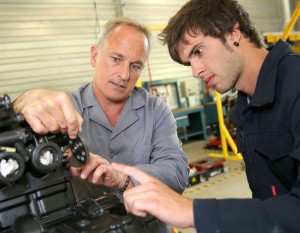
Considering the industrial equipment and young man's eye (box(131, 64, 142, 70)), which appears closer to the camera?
the industrial equipment

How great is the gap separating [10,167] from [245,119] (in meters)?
1.07

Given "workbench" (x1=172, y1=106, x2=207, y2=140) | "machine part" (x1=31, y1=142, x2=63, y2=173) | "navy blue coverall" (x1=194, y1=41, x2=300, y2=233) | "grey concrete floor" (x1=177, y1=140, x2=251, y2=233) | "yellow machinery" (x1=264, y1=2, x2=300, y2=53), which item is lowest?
"grey concrete floor" (x1=177, y1=140, x2=251, y2=233)

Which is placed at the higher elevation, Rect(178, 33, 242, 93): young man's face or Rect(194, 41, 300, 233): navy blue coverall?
Rect(178, 33, 242, 93): young man's face

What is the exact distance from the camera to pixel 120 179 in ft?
4.75

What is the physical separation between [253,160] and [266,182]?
0.12m

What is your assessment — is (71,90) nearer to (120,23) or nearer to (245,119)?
(120,23)

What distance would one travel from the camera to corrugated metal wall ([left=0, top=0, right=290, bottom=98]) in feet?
18.6

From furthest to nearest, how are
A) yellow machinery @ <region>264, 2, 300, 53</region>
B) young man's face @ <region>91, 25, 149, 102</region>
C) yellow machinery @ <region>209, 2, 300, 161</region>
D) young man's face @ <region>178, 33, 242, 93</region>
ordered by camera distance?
yellow machinery @ <region>264, 2, 300, 53</region> → yellow machinery @ <region>209, 2, 300, 161</region> → young man's face @ <region>91, 25, 149, 102</region> → young man's face @ <region>178, 33, 242, 93</region>

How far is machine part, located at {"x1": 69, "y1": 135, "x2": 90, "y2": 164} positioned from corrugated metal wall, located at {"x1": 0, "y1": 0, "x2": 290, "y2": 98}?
466cm

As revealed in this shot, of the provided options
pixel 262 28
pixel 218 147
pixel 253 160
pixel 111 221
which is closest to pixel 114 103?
pixel 253 160

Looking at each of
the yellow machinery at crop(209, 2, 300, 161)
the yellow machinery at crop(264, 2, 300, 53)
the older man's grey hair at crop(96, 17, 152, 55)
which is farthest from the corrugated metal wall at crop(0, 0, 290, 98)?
the older man's grey hair at crop(96, 17, 152, 55)

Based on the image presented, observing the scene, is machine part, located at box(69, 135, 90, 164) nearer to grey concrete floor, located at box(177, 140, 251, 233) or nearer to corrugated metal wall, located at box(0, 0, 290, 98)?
grey concrete floor, located at box(177, 140, 251, 233)

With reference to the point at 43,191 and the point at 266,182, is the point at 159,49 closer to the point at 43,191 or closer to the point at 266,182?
the point at 266,182

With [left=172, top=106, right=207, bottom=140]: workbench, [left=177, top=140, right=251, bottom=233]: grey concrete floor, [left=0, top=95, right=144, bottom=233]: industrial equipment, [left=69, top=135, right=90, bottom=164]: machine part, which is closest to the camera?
[left=0, top=95, right=144, bottom=233]: industrial equipment
